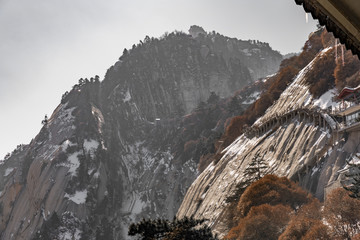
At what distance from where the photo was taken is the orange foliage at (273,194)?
33.1m

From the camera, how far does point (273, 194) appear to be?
33.8 meters

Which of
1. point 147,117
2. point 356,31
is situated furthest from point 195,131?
point 356,31

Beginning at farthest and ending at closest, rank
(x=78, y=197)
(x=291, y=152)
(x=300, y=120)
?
(x=78, y=197), (x=300, y=120), (x=291, y=152)

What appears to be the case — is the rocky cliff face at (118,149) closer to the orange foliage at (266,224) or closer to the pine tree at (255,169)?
the pine tree at (255,169)

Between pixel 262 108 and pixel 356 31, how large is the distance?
64.2 meters

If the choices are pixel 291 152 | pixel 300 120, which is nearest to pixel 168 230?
pixel 291 152

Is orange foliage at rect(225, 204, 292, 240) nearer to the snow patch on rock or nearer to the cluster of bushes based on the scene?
the cluster of bushes

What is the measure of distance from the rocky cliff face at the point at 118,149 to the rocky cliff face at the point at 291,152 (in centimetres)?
4688

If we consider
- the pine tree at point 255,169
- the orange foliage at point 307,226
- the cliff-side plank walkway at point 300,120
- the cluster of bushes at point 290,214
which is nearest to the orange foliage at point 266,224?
the cluster of bushes at point 290,214

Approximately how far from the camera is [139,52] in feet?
553

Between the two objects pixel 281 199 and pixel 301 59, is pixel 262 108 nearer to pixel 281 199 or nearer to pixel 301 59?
pixel 301 59

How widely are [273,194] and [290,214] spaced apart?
3.76 m

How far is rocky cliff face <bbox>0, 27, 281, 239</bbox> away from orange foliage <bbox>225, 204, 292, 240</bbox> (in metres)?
68.2

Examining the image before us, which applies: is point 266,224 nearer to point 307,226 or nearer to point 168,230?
point 307,226
